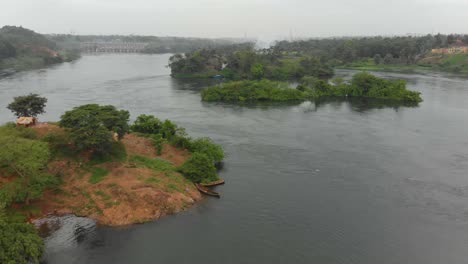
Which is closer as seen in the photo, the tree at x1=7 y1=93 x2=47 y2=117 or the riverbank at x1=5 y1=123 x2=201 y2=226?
the riverbank at x1=5 y1=123 x2=201 y2=226

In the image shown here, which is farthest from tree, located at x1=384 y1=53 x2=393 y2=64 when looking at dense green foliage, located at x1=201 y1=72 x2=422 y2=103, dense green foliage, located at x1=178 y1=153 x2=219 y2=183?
dense green foliage, located at x1=178 y1=153 x2=219 y2=183

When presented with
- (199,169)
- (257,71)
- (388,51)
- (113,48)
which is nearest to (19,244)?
(199,169)

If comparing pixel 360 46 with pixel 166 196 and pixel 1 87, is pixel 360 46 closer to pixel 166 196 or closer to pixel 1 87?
pixel 1 87

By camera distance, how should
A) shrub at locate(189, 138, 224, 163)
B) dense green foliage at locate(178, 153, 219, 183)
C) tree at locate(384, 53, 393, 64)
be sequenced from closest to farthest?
dense green foliage at locate(178, 153, 219, 183) < shrub at locate(189, 138, 224, 163) < tree at locate(384, 53, 393, 64)

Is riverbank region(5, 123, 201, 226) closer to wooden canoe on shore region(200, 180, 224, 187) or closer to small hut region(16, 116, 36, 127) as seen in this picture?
wooden canoe on shore region(200, 180, 224, 187)

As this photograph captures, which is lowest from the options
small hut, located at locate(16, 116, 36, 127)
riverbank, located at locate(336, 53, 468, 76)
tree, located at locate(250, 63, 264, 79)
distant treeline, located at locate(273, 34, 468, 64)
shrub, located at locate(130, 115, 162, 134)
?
shrub, located at locate(130, 115, 162, 134)

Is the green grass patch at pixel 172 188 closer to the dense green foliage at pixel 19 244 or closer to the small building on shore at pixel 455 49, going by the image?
the dense green foliage at pixel 19 244

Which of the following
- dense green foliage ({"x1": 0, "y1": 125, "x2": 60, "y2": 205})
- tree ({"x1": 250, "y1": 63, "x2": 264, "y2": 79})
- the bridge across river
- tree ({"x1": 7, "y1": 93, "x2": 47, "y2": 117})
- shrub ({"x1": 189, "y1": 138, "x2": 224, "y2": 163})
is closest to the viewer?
dense green foliage ({"x1": 0, "y1": 125, "x2": 60, "y2": 205})

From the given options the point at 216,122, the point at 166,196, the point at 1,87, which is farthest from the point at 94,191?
the point at 1,87
